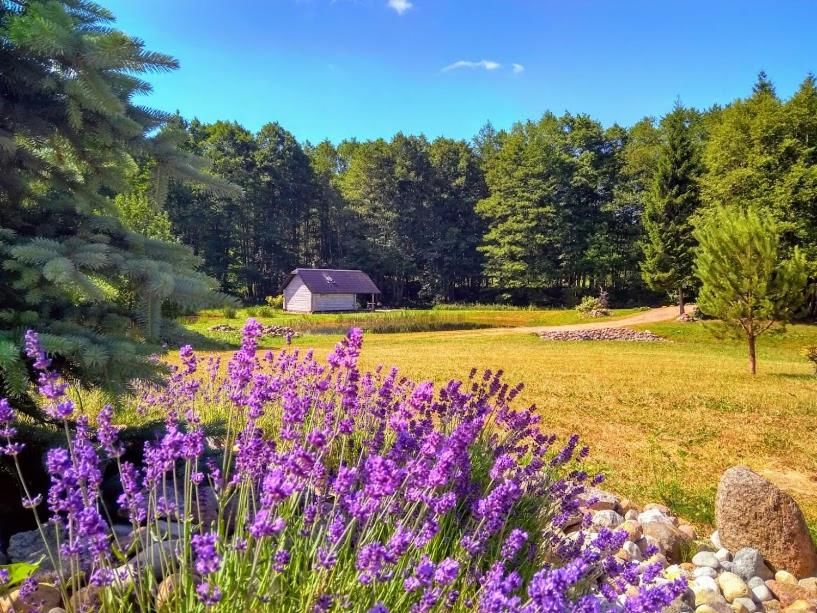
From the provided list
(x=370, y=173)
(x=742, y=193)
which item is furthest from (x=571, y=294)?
(x=370, y=173)

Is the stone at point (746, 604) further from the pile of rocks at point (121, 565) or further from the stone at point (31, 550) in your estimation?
the stone at point (31, 550)

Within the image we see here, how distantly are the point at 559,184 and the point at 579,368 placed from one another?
38.4 m

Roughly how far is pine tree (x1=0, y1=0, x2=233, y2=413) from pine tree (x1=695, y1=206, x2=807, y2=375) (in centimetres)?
1548

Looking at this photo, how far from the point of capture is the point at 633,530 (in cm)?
476

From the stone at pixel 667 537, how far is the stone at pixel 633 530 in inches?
2.5

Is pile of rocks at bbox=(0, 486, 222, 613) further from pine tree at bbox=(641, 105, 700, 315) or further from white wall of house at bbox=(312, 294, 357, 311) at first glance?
white wall of house at bbox=(312, 294, 357, 311)

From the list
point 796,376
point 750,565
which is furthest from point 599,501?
point 796,376

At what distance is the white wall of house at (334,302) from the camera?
4395cm

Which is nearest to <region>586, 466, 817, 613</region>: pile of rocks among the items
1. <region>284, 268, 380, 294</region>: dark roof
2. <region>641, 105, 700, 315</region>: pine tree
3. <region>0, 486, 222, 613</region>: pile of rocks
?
<region>0, 486, 222, 613</region>: pile of rocks

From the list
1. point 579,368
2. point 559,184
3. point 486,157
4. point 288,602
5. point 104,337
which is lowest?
point 579,368

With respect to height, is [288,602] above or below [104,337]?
below

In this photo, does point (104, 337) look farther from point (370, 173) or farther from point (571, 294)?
point (370, 173)

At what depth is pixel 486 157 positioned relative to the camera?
62031 mm

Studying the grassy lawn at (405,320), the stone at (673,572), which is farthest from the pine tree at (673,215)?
the stone at (673,572)
